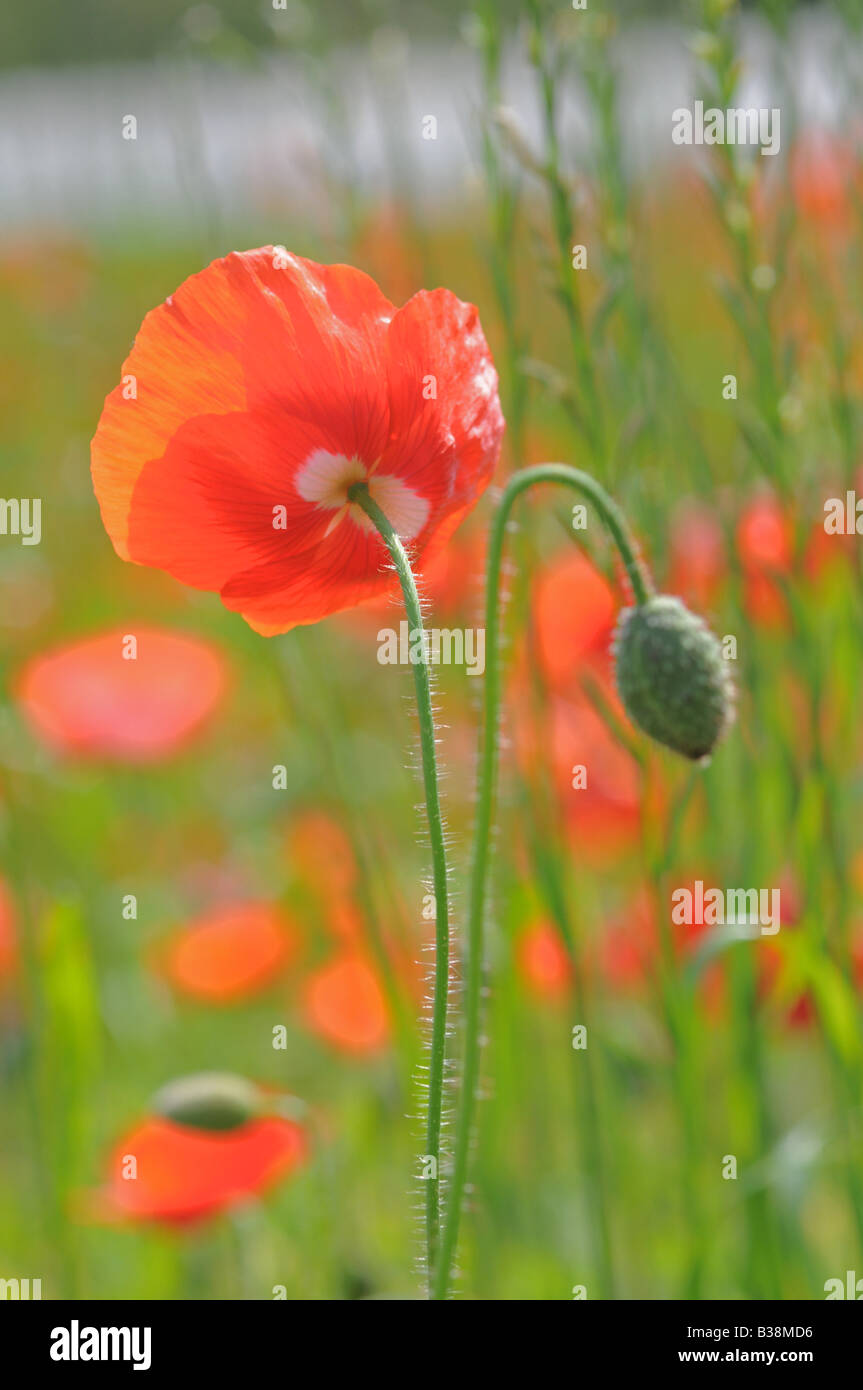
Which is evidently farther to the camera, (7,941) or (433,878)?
(7,941)

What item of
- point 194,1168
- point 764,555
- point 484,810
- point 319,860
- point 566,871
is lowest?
point 194,1168

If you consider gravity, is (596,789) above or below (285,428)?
above

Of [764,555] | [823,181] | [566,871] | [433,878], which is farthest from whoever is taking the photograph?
[823,181]

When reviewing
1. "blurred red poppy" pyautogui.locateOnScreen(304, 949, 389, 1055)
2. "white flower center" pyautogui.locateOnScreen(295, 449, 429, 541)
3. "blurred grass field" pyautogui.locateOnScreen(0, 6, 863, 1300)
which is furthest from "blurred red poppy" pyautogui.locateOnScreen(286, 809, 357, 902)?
"white flower center" pyautogui.locateOnScreen(295, 449, 429, 541)

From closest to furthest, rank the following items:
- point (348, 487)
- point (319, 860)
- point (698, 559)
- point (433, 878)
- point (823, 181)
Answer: point (433, 878) < point (348, 487) < point (698, 559) < point (319, 860) < point (823, 181)

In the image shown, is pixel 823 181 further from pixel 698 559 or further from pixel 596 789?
pixel 596 789

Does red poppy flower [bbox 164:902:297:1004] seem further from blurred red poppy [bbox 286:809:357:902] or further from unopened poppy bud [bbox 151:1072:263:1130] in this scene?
unopened poppy bud [bbox 151:1072:263:1130]

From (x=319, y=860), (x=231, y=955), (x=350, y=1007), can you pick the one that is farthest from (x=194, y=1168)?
(x=319, y=860)
